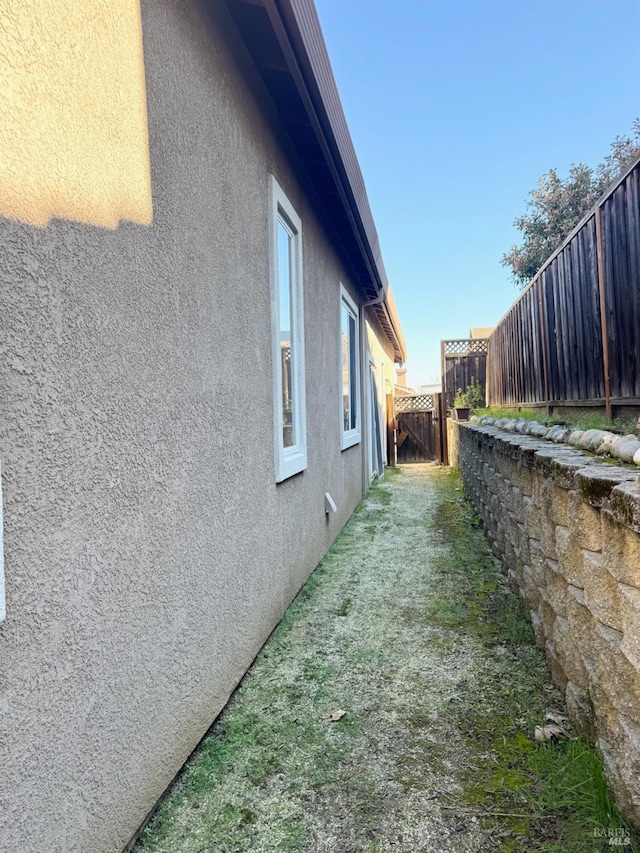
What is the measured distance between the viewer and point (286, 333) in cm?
373

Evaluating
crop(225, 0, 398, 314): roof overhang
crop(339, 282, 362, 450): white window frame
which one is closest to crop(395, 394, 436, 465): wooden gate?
crop(339, 282, 362, 450): white window frame

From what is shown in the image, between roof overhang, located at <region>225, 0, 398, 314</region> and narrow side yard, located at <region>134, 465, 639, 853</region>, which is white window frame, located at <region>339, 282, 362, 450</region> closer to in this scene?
roof overhang, located at <region>225, 0, 398, 314</region>

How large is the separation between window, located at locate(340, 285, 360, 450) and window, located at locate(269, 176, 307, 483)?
215 centimetres

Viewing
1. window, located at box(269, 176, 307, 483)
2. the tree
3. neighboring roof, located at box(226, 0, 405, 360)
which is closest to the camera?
neighboring roof, located at box(226, 0, 405, 360)

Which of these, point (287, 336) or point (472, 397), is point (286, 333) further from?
point (472, 397)

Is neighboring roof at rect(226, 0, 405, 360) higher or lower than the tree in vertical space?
lower

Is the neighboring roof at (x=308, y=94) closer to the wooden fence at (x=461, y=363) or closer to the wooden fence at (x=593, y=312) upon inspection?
the wooden fence at (x=593, y=312)

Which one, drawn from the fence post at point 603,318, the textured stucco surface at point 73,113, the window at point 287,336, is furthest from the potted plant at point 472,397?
the textured stucco surface at point 73,113

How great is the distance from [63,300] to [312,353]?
3.22 meters

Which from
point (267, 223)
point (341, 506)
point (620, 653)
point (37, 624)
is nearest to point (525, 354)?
point (341, 506)

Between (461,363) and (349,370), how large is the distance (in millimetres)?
6219

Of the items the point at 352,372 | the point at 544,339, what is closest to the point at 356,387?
the point at 352,372

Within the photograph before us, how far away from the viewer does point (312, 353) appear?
4.43 meters

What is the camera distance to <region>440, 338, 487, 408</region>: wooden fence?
40.2 ft
